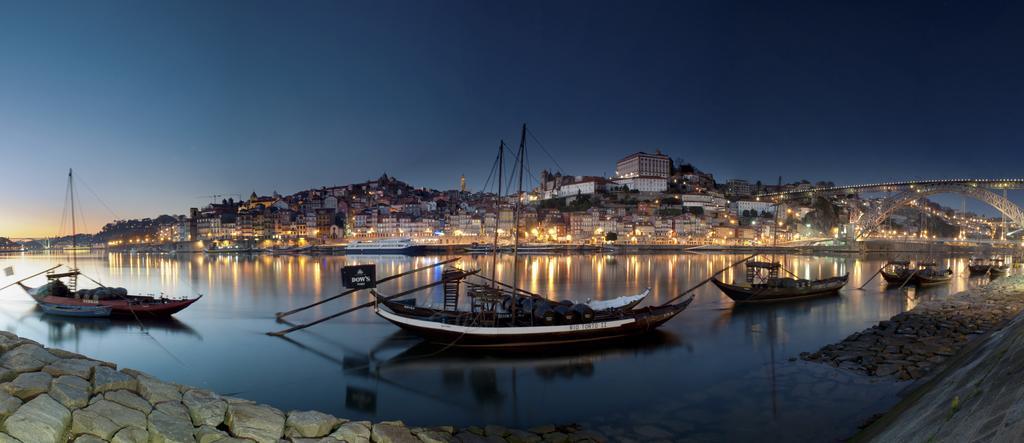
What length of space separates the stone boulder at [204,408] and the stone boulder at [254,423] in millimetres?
75

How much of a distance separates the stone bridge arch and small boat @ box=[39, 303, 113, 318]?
70.3 metres

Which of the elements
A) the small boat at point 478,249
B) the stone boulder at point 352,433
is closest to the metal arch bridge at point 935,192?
the small boat at point 478,249

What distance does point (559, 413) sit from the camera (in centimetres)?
851

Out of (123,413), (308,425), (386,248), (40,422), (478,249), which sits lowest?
(478,249)

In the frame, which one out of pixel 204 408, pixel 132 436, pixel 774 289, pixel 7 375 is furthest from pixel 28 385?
pixel 774 289

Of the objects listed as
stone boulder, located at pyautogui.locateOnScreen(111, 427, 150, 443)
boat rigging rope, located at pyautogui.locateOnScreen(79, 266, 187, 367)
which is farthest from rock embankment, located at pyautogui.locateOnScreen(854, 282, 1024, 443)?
boat rigging rope, located at pyautogui.locateOnScreen(79, 266, 187, 367)

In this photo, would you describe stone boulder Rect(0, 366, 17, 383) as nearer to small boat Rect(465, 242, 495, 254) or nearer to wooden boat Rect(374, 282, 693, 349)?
wooden boat Rect(374, 282, 693, 349)

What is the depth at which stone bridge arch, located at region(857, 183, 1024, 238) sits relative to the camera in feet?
167

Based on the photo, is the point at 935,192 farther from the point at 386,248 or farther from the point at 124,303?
the point at 124,303

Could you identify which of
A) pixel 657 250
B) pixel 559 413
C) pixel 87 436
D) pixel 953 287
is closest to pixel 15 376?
pixel 87 436

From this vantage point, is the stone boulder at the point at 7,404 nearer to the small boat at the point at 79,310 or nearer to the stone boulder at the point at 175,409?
the stone boulder at the point at 175,409

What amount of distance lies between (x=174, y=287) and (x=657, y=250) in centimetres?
6804

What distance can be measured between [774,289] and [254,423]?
2076cm

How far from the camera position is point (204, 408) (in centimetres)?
525
